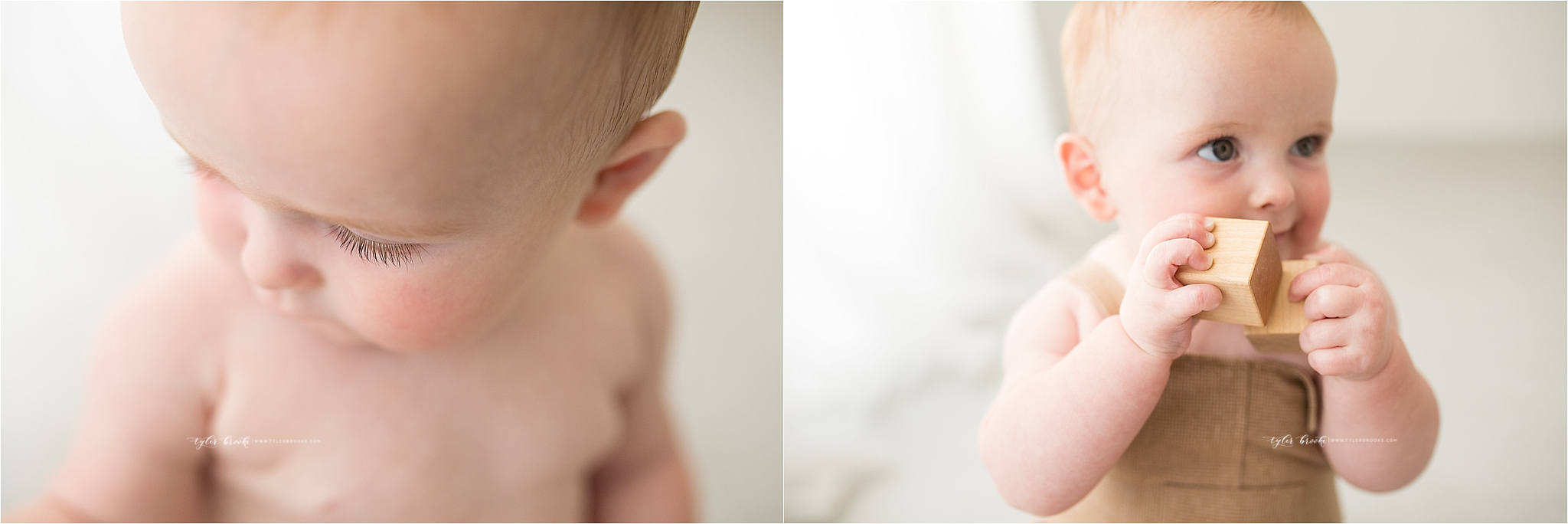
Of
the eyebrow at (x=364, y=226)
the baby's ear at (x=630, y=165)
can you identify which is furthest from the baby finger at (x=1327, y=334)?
the eyebrow at (x=364, y=226)

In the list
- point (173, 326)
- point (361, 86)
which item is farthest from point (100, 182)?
point (361, 86)

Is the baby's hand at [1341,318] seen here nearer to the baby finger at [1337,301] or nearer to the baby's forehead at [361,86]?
the baby finger at [1337,301]

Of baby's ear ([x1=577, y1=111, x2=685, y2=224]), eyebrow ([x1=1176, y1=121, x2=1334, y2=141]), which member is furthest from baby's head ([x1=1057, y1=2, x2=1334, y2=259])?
baby's ear ([x1=577, y1=111, x2=685, y2=224])

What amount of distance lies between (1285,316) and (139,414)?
2.78 feet

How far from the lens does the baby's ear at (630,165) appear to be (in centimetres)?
59

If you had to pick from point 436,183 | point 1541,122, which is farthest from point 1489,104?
point 436,183

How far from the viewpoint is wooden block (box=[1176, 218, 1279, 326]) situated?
55 cm

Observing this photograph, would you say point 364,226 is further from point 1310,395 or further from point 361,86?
point 1310,395

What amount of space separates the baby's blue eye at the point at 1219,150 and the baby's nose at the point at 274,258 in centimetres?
64

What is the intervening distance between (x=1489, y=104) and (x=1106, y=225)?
544 mm

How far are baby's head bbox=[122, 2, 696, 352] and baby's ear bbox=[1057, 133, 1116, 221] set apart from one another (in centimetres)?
40

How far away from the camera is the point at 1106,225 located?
1.27 meters

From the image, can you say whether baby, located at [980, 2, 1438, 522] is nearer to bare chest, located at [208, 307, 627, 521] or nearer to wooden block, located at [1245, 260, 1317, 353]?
wooden block, located at [1245, 260, 1317, 353]

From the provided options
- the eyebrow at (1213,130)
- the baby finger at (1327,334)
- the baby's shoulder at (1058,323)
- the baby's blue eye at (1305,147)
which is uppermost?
the baby's blue eye at (1305,147)
